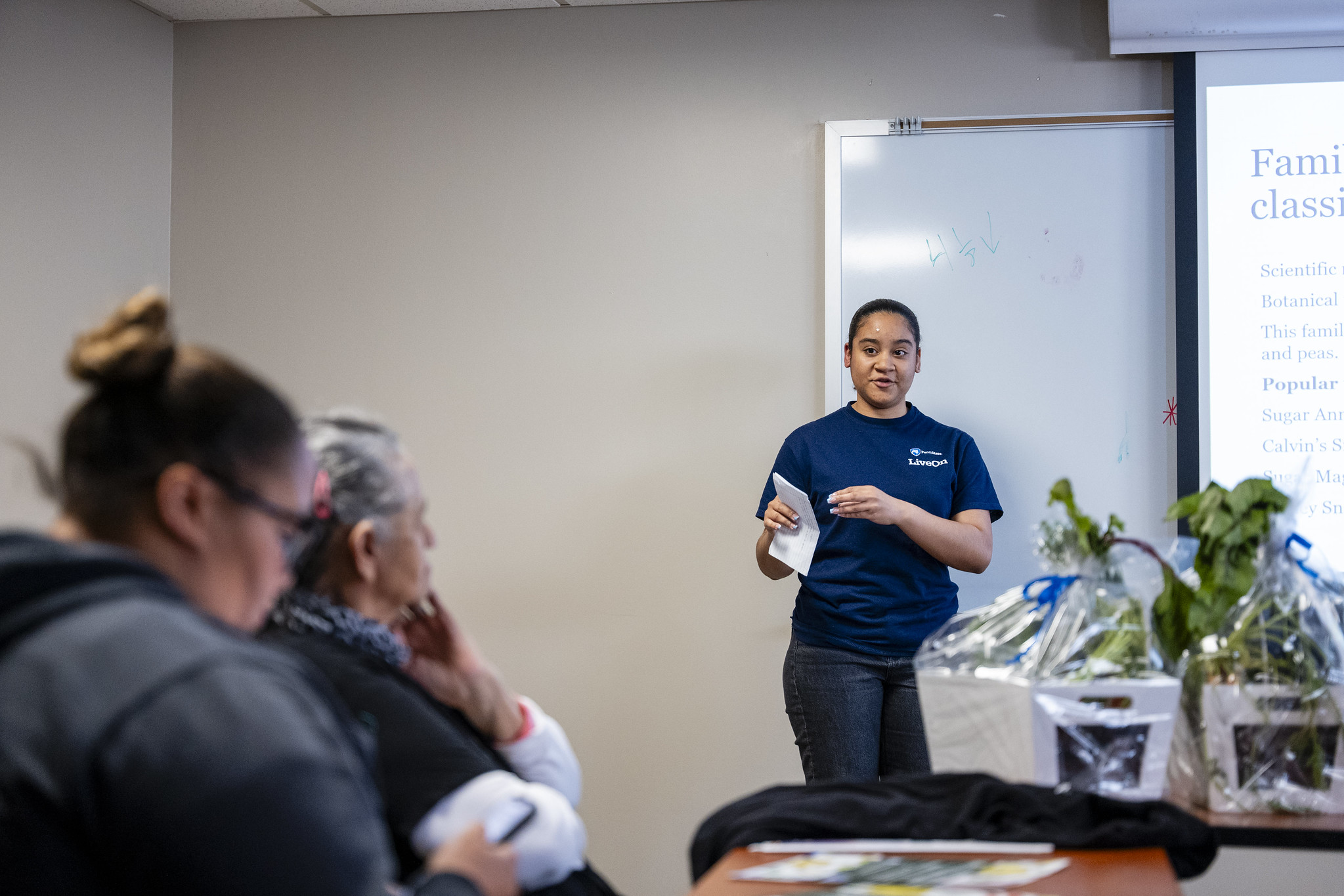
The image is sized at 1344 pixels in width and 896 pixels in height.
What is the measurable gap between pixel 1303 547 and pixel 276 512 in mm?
1259

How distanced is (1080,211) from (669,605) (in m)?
1.60

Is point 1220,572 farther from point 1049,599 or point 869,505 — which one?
point 869,505

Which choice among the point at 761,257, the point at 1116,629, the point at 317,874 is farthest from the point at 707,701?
the point at 317,874

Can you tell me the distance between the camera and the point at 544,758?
→ 154 cm

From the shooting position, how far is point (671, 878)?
3.29 meters

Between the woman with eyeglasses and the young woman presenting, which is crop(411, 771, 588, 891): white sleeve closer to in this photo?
the woman with eyeglasses

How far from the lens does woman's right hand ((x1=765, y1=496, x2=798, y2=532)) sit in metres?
2.68

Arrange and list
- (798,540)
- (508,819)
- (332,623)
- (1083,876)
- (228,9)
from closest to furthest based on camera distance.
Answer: (1083,876) → (508,819) → (332,623) → (798,540) → (228,9)

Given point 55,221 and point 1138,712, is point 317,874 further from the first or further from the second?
point 55,221

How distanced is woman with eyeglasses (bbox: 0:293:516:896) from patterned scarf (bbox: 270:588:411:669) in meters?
0.53

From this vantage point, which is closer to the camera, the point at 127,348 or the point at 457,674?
the point at 127,348

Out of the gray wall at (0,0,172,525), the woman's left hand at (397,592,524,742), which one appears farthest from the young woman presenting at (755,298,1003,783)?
the gray wall at (0,0,172,525)

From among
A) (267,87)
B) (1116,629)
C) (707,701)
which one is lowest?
(707,701)

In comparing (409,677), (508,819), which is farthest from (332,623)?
(508,819)
